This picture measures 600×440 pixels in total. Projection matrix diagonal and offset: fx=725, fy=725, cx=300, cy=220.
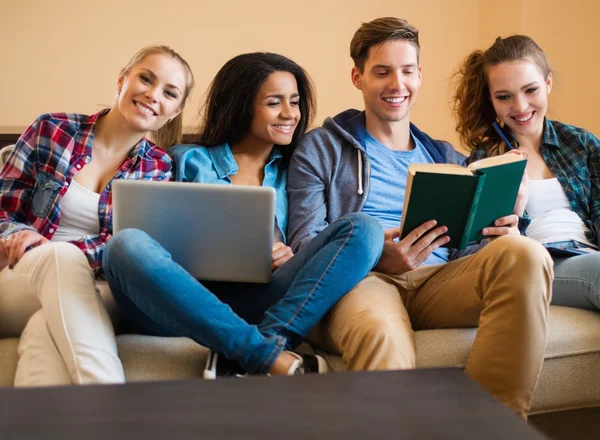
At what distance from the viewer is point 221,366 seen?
4.53 feet

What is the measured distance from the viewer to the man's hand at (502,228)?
162cm

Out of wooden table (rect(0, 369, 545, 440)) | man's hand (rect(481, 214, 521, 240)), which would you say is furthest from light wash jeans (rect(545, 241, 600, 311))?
wooden table (rect(0, 369, 545, 440))

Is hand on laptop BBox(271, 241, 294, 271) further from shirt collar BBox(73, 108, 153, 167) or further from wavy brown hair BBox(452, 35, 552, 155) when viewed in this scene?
wavy brown hair BBox(452, 35, 552, 155)

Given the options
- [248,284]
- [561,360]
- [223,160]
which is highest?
[223,160]

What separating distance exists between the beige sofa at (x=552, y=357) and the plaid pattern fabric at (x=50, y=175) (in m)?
0.20

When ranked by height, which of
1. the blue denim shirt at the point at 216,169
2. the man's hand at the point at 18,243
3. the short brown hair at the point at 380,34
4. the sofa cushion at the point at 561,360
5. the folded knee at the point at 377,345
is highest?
the short brown hair at the point at 380,34

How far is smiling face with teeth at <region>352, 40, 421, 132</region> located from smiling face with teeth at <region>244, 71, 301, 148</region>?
0.21 meters

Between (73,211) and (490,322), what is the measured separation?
988mm

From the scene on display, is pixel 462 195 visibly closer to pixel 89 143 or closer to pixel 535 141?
pixel 535 141

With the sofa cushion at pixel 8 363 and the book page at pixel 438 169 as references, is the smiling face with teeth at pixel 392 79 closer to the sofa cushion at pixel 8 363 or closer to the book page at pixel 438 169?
the book page at pixel 438 169

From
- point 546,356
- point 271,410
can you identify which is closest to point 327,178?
point 546,356

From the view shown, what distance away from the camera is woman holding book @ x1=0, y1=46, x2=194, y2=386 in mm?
1337

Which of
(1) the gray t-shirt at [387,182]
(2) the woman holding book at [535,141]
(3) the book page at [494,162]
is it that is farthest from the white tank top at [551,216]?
(3) the book page at [494,162]

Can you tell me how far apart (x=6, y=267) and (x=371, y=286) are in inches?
31.3
